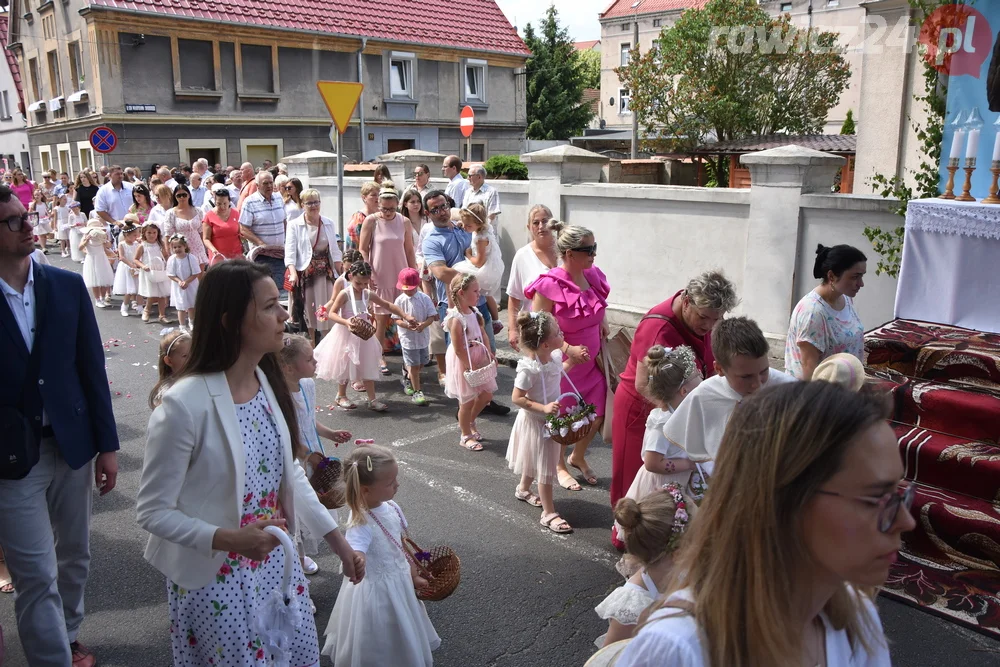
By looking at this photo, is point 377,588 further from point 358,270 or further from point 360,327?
point 358,270

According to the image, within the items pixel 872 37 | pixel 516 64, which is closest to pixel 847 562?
pixel 872 37

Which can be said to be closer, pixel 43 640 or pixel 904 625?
pixel 43 640

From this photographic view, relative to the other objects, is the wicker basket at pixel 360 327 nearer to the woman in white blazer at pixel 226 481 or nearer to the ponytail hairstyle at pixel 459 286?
the ponytail hairstyle at pixel 459 286

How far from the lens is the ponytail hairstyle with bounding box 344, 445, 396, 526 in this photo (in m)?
3.28

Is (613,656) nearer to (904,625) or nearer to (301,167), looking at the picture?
(904,625)

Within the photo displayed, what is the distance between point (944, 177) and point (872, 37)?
2.88m

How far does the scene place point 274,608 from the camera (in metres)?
2.62

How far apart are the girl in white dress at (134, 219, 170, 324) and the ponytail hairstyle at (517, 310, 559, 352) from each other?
26.3 feet

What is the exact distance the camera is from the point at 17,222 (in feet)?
10.2

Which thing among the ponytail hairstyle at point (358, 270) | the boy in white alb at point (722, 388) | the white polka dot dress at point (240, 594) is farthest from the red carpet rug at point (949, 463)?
the ponytail hairstyle at point (358, 270)

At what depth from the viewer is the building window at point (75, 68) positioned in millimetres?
24847

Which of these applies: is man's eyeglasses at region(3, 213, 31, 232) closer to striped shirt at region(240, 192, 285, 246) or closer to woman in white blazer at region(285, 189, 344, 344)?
woman in white blazer at region(285, 189, 344, 344)

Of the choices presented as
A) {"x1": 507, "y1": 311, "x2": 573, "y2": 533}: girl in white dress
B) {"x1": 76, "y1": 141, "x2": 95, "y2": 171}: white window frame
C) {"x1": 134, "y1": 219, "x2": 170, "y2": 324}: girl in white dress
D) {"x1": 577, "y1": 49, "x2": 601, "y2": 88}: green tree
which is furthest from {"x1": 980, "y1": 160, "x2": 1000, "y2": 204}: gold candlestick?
{"x1": 577, "y1": 49, "x2": 601, "y2": 88}: green tree

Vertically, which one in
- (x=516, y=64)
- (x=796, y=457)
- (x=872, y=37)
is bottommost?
(x=796, y=457)
